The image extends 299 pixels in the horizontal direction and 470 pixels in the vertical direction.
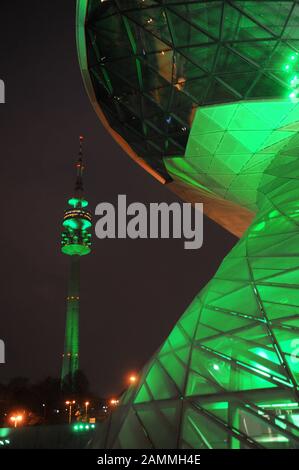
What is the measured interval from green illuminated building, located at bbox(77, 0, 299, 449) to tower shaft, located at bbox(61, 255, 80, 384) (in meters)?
81.2

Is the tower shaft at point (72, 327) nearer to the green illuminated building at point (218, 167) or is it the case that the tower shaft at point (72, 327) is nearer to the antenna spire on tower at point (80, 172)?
the antenna spire on tower at point (80, 172)

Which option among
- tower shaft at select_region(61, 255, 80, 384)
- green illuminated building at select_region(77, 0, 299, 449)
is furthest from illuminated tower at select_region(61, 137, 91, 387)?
green illuminated building at select_region(77, 0, 299, 449)

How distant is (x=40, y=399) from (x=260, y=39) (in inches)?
2805

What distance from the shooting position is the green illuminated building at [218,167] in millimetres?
8406

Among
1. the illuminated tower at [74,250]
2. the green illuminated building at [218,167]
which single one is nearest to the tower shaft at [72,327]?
the illuminated tower at [74,250]

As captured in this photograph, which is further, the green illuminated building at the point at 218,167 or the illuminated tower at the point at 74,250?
the illuminated tower at the point at 74,250

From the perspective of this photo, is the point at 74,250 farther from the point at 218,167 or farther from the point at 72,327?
the point at 218,167

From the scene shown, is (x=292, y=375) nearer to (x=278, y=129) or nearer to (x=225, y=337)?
(x=225, y=337)

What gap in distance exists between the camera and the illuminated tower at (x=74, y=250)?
97750 mm

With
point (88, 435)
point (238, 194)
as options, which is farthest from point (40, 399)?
point (238, 194)

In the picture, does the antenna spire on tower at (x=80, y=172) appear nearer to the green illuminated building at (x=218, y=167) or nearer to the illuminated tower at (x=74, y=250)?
the illuminated tower at (x=74, y=250)

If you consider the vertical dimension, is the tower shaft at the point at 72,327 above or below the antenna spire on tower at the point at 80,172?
below

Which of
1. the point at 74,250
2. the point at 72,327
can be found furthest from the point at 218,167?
the point at 74,250
